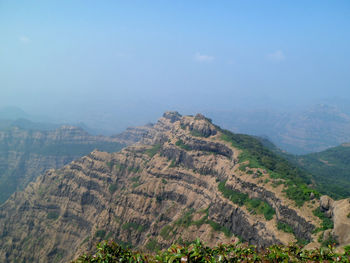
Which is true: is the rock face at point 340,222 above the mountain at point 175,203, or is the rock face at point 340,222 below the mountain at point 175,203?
above

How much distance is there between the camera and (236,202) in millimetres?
71812

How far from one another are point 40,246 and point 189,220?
74.4 metres

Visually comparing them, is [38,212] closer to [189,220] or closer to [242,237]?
[189,220]

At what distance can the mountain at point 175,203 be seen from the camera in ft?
187

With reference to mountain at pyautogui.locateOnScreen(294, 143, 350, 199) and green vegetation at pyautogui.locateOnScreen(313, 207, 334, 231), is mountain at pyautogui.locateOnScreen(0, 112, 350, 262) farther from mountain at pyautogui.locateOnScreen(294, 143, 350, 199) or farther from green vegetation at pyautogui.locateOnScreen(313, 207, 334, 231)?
mountain at pyautogui.locateOnScreen(294, 143, 350, 199)

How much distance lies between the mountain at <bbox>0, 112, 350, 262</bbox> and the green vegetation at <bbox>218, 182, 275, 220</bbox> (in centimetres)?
23

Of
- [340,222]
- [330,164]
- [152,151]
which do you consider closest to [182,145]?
[152,151]

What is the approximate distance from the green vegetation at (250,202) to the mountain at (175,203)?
0.23 meters

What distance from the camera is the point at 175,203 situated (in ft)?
324

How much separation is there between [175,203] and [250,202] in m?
36.4

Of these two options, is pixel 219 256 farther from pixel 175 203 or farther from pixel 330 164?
pixel 330 164

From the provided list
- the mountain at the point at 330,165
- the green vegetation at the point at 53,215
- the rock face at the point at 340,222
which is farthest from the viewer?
the mountain at the point at 330,165

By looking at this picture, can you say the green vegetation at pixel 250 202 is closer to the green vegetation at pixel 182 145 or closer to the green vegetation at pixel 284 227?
the green vegetation at pixel 284 227

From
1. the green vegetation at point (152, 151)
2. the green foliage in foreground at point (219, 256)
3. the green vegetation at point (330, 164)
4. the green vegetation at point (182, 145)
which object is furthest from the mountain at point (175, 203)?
the green vegetation at point (330, 164)
